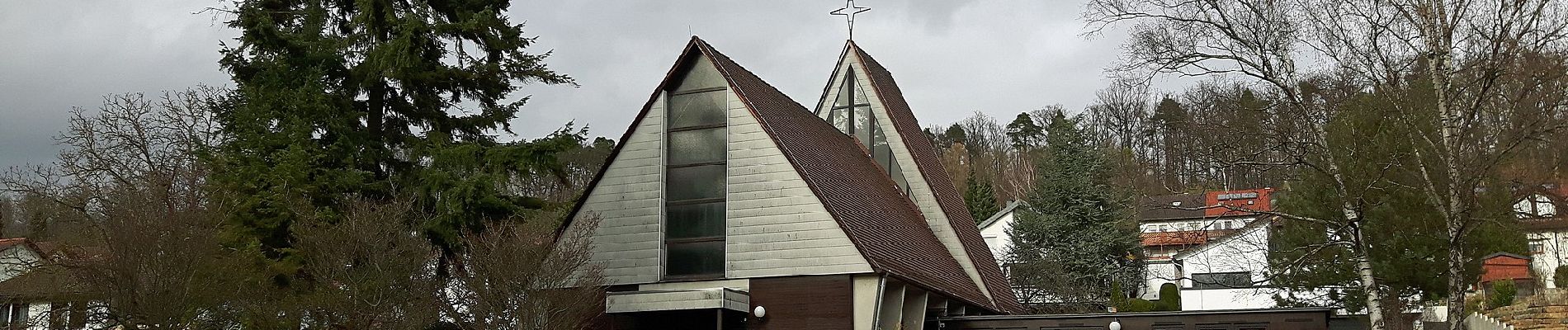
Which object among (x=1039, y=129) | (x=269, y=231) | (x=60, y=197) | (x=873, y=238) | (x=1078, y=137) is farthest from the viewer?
(x=1039, y=129)

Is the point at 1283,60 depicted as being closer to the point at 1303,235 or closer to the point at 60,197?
the point at 1303,235

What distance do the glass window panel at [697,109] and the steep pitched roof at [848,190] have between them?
1.25ft

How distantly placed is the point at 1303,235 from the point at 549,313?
56.9 feet

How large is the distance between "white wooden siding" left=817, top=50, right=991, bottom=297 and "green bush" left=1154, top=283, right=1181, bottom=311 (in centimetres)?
1701

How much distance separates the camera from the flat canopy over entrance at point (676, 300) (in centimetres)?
2209

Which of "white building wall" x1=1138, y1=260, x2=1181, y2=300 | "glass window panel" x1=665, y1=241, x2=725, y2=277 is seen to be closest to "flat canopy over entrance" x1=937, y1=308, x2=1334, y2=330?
"glass window panel" x1=665, y1=241, x2=725, y2=277

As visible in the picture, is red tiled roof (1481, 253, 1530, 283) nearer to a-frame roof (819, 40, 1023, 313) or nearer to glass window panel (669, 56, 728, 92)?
a-frame roof (819, 40, 1023, 313)

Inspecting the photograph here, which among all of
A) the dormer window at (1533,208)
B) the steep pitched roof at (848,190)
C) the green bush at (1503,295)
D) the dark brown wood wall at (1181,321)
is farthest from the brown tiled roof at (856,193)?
the green bush at (1503,295)

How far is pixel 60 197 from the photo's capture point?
2767cm

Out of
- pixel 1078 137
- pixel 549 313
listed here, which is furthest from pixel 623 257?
pixel 1078 137

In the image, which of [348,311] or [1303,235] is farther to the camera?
[1303,235]

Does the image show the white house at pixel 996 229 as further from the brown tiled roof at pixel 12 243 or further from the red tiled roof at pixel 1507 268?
the brown tiled roof at pixel 12 243

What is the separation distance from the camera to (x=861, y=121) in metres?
33.5

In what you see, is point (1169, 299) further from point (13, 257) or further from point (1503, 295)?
point (13, 257)
